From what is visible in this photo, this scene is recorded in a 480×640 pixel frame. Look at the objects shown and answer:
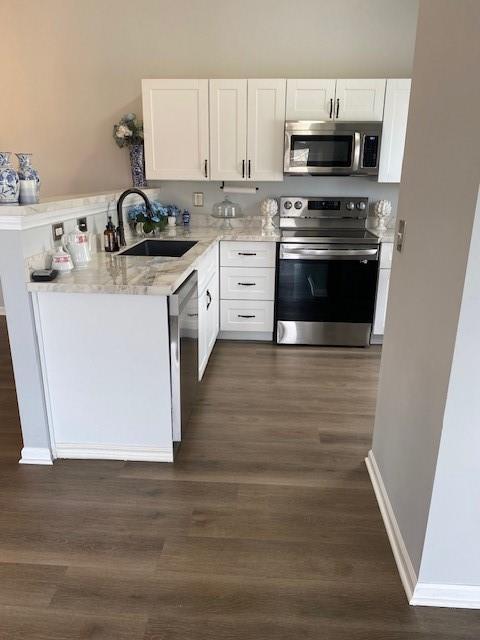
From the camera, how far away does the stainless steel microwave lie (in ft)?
11.9

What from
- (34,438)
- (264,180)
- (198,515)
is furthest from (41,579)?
(264,180)

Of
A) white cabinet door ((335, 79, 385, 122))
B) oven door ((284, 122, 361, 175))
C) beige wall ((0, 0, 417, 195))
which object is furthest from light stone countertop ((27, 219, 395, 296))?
beige wall ((0, 0, 417, 195))

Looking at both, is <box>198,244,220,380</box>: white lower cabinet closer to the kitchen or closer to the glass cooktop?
the kitchen

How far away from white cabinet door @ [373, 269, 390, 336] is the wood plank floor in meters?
1.25

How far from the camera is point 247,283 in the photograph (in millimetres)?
3818

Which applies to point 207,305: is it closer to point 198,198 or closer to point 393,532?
point 198,198

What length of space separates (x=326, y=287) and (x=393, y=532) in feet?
7.24

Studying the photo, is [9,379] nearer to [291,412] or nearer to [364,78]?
[291,412]

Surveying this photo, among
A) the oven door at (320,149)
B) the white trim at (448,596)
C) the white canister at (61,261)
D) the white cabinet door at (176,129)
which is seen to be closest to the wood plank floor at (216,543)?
the white trim at (448,596)

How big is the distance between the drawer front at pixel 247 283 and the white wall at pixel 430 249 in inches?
74.4

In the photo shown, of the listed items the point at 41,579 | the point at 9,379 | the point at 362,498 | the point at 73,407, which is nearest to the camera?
the point at 41,579

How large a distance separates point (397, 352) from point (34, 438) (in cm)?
177

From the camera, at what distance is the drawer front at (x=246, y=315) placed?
3865 mm

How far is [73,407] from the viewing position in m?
2.28
